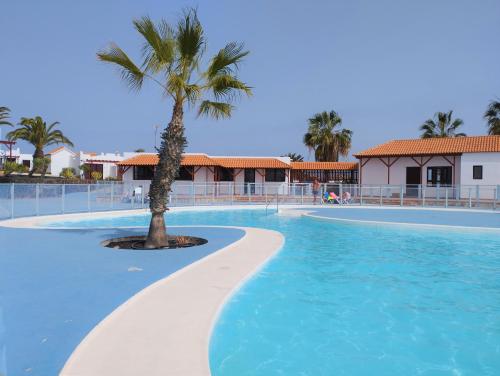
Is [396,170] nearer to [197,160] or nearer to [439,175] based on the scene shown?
[439,175]

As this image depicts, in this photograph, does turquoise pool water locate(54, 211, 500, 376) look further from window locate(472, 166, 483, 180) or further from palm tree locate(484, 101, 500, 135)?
palm tree locate(484, 101, 500, 135)

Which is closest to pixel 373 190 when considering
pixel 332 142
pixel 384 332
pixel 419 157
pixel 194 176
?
pixel 419 157

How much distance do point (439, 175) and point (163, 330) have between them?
31707 millimetres

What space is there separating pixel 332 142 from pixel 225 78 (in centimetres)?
3753

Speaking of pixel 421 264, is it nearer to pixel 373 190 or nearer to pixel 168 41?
pixel 168 41

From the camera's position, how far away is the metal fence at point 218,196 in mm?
18234

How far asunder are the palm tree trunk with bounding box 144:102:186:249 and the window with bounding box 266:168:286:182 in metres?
27.9

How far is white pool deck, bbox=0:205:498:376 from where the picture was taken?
3.76 meters

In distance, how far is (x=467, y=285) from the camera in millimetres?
7707

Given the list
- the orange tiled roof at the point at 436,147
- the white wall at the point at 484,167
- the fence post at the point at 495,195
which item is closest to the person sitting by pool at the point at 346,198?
the orange tiled roof at the point at 436,147

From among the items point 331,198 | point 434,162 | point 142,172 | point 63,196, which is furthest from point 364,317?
point 142,172

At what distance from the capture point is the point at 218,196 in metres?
28.5

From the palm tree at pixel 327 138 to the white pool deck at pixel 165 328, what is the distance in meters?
39.8

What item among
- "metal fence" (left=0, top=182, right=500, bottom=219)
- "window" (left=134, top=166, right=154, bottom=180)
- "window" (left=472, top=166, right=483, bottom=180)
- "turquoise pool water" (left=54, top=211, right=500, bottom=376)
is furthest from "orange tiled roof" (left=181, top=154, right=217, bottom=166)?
"turquoise pool water" (left=54, top=211, right=500, bottom=376)
